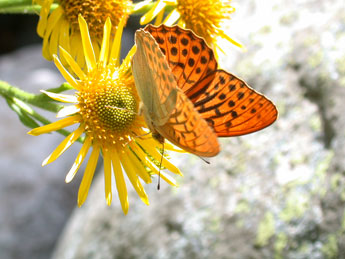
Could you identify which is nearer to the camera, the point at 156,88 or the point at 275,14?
the point at 156,88

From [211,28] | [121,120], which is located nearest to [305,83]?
[211,28]

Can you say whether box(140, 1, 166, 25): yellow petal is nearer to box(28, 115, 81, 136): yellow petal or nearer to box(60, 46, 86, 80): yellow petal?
box(60, 46, 86, 80): yellow petal

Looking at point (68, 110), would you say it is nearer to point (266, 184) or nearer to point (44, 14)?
point (44, 14)

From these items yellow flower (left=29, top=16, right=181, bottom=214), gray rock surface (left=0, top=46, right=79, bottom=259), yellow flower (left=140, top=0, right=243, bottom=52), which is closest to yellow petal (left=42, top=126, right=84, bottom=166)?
yellow flower (left=29, top=16, right=181, bottom=214)

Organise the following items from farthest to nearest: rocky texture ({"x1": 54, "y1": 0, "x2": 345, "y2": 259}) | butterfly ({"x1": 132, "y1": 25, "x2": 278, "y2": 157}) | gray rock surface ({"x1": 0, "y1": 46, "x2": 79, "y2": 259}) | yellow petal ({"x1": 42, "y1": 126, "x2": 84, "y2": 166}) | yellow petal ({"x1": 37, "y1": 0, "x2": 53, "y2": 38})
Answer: gray rock surface ({"x1": 0, "y1": 46, "x2": 79, "y2": 259}), rocky texture ({"x1": 54, "y1": 0, "x2": 345, "y2": 259}), yellow petal ({"x1": 37, "y1": 0, "x2": 53, "y2": 38}), yellow petal ({"x1": 42, "y1": 126, "x2": 84, "y2": 166}), butterfly ({"x1": 132, "y1": 25, "x2": 278, "y2": 157})

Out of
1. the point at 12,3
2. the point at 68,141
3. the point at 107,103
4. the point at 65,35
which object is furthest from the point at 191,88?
the point at 12,3

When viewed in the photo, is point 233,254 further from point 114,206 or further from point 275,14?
point 275,14

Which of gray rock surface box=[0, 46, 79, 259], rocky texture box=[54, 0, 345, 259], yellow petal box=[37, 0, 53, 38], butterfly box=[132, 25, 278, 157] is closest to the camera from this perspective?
butterfly box=[132, 25, 278, 157]
